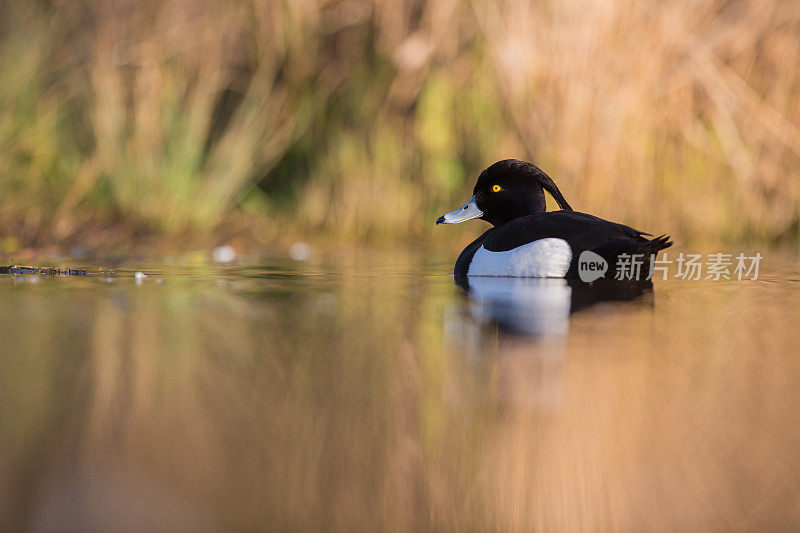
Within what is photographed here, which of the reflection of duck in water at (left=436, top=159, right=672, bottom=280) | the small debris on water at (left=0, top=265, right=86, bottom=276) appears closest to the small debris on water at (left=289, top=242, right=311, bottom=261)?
the reflection of duck in water at (left=436, top=159, right=672, bottom=280)

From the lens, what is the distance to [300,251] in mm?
7156

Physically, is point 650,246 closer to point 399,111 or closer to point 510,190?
point 510,190

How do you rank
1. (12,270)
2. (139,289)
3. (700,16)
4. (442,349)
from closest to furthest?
(442,349), (139,289), (12,270), (700,16)

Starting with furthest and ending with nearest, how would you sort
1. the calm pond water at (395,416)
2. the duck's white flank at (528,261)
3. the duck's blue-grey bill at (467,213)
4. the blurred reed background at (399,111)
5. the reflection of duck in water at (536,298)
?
1. the blurred reed background at (399,111)
2. the duck's blue-grey bill at (467,213)
3. the duck's white flank at (528,261)
4. the reflection of duck in water at (536,298)
5. the calm pond water at (395,416)

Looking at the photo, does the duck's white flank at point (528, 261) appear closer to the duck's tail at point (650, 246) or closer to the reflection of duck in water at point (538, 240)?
the reflection of duck in water at point (538, 240)

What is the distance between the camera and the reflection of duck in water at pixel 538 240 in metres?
5.35

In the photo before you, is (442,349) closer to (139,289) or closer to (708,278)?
(139,289)

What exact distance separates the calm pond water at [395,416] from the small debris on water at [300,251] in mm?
2274

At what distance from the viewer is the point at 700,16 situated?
23.9 ft

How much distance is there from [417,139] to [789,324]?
4.40 metres

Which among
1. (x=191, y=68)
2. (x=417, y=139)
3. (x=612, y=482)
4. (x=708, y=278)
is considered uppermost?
(x=191, y=68)

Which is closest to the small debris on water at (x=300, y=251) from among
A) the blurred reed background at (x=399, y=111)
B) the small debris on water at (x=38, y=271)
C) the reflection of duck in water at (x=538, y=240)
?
the blurred reed background at (x=399, y=111)

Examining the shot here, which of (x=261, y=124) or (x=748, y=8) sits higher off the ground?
(x=748, y=8)

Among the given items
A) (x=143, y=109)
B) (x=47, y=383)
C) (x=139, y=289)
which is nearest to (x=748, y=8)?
(x=143, y=109)
